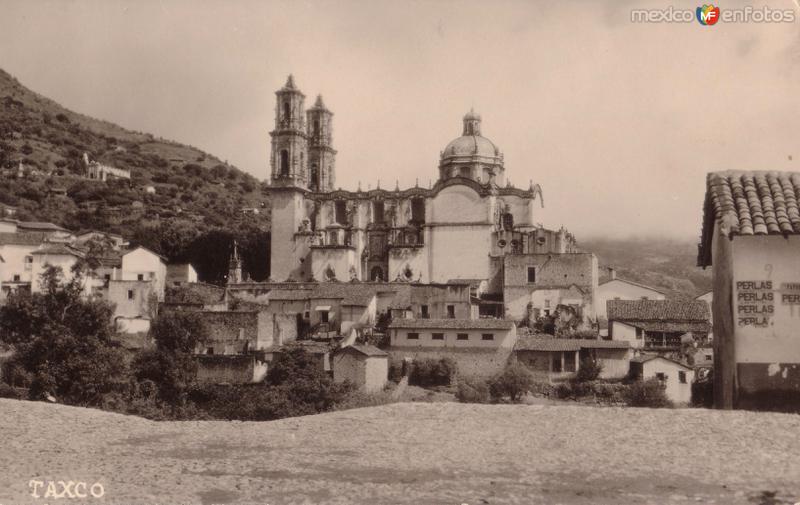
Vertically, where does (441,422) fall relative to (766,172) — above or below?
below

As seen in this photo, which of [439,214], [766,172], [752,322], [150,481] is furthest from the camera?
[439,214]

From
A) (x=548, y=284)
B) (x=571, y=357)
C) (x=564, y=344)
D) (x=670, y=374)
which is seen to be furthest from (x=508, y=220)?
(x=670, y=374)

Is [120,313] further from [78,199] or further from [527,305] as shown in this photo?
[78,199]

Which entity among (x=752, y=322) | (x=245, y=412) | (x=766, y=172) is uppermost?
(x=766, y=172)

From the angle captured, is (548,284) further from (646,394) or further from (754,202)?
(754,202)

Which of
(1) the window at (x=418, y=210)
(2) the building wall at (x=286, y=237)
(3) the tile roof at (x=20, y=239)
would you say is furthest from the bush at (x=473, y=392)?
(3) the tile roof at (x=20, y=239)

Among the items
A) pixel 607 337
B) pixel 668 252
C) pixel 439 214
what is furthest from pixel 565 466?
pixel 668 252

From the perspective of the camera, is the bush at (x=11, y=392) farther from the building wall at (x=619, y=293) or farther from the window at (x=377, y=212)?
the window at (x=377, y=212)
